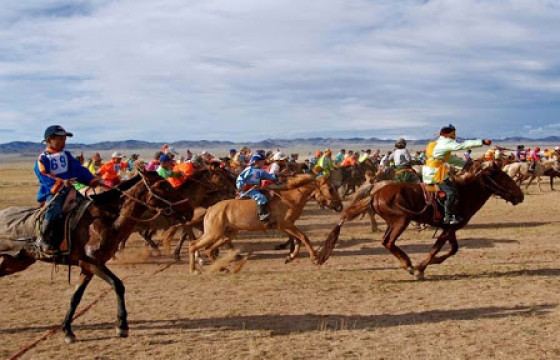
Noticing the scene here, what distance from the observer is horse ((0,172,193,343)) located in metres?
7.52

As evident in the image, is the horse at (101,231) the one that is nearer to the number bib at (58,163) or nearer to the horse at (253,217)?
the number bib at (58,163)

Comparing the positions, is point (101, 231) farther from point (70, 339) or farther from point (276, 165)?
point (276, 165)

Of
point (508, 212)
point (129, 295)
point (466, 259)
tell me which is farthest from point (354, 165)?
point (129, 295)

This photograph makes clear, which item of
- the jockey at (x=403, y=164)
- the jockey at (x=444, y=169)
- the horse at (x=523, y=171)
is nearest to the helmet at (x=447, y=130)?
the jockey at (x=444, y=169)

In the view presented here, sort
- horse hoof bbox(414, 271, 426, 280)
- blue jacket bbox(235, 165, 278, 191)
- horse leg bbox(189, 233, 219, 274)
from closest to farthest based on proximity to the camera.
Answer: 1. horse hoof bbox(414, 271, 426, 280)
2. horse leg bbox(189, 233, 219, 274)
3. blue jacket bbox(235, 165, 278, 191)

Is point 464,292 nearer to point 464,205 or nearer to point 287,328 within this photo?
point 464,205

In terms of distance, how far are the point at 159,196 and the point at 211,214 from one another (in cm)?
374


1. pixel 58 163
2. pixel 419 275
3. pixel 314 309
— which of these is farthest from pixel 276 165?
pixel 58 163

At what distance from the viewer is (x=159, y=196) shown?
321 inches

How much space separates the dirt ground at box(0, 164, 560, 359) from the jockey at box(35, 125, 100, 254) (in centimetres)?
101

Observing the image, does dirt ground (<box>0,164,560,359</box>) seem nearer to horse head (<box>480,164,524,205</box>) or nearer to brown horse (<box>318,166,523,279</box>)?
brown horse (<box>318,166,523,279</box>)

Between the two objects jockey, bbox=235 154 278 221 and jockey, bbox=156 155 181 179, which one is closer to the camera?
jockey, bbox=235 154 278 221

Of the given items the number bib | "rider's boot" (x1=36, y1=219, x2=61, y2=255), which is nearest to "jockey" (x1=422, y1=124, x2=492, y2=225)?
the number bib

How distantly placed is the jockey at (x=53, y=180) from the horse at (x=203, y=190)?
17.8ft
